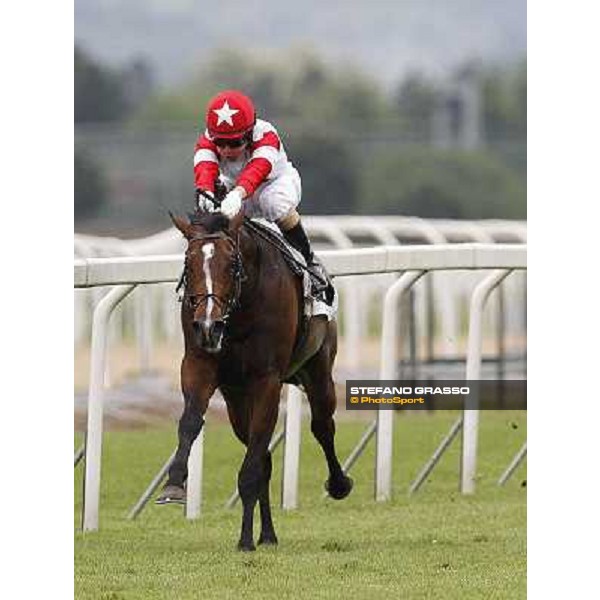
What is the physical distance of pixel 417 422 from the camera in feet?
39.0

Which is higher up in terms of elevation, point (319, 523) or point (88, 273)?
point (88, 273)

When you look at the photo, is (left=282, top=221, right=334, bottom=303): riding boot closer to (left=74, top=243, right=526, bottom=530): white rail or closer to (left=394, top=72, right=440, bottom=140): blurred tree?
(left=74, top=243, right=526, bottom=530): white rail

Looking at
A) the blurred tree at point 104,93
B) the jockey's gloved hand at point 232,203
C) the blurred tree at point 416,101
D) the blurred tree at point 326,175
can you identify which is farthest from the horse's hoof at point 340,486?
the blurred tree at point 416,101

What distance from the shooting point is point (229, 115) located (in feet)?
23.9

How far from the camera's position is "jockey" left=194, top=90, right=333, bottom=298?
7246 mm

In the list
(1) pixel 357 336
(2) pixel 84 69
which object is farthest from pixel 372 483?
(2) pixel 84 69

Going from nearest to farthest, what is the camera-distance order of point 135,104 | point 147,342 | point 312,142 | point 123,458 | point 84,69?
point 123,458, point 147,342, point 312,142, point 84,69, point 135,104

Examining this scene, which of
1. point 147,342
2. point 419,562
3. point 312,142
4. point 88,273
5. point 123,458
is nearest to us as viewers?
point 419,562

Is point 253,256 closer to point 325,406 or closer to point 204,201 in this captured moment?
point 204,201

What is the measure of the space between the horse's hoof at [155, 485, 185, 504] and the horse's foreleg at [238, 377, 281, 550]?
46 cm

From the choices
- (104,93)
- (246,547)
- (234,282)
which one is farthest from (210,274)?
(104,93)

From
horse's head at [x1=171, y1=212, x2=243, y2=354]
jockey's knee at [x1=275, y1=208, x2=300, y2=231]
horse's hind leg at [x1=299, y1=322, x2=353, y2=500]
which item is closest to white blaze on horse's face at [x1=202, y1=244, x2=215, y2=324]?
horse's head at [x1=171, y1=212, x2=243, y2=354]
